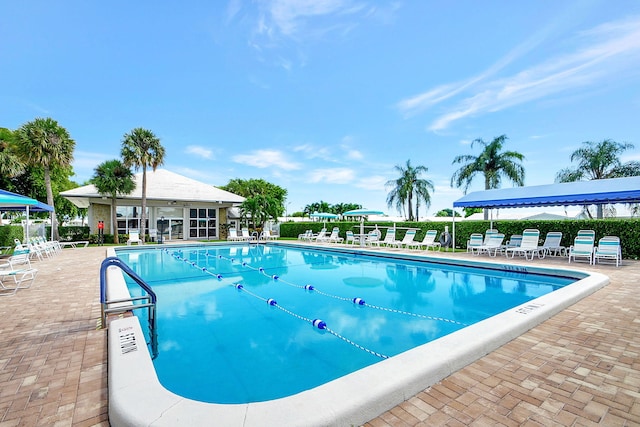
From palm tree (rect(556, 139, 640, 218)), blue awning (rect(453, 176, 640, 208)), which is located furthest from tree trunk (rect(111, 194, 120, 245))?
palm tree (rect(556, 139, 640, 218))

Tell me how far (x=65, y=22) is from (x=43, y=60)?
5.14 metres

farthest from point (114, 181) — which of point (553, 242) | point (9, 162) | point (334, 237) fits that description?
point (553, 242)

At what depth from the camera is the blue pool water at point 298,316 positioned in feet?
12.6

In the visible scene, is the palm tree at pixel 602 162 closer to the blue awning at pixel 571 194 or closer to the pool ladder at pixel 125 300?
the blue awning at pixel 571 194

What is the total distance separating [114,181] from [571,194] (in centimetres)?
2452

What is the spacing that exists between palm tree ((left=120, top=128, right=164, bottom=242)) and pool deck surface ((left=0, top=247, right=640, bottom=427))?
1776 cm

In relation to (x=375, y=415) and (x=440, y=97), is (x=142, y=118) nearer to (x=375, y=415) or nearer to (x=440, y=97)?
(x=440, y=97)

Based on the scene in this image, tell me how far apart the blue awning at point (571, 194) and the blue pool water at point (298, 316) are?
4.05 m

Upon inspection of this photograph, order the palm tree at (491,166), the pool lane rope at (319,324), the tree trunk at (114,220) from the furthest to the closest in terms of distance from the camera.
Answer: the palm tree at (491,166), the tree trunk at (114,220), the pool lane rope at (319,324)

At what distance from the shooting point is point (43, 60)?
15.0m

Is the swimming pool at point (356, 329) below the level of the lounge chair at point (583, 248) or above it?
below

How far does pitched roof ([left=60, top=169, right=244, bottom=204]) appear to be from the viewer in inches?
814

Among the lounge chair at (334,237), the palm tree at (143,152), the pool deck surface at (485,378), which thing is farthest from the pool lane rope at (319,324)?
the palm tree at (143,152)

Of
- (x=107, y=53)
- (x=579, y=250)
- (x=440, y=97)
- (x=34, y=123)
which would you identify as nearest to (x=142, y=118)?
(x=34, y=123)
